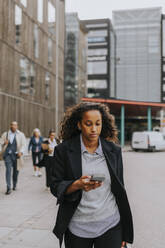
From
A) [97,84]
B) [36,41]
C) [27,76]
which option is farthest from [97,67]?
[27,76]

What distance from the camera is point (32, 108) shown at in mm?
21844

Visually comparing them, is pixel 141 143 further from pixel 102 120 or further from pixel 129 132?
pixel 129 132

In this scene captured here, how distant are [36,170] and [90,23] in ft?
206

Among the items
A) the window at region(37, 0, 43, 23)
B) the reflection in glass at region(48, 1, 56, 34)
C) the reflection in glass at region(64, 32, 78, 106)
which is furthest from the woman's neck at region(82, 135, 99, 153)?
the reflection in glass at region(64, 32, 78, 106)

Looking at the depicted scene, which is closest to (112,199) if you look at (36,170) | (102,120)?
(102,120)

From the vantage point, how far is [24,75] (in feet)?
68.3

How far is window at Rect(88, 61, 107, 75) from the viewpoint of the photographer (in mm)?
68375

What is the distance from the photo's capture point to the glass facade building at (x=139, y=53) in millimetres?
76000

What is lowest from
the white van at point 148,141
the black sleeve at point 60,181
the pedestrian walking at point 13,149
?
the white van at point 148,141

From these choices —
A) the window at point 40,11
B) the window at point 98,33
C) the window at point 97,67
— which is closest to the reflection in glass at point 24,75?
the window at point 40,11

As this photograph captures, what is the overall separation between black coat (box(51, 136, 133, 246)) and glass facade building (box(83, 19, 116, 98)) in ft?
213

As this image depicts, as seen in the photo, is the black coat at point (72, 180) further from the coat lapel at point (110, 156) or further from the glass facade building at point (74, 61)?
the glass facade building at point (74, 61)

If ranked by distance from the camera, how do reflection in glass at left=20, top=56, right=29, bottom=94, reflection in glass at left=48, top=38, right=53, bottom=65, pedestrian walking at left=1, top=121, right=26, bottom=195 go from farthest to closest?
reflection in glass at left=48, top=38, right=53, bottom=65
reflection in glass at left=20, top=56, right=29, bottom=94
pedestrian walking at left=1, top=121, right=26, bottom=195

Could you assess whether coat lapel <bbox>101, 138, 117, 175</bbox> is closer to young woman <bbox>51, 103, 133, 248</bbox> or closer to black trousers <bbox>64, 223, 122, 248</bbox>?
young woman <bbox>51, 103, 133, 248</bbox>
